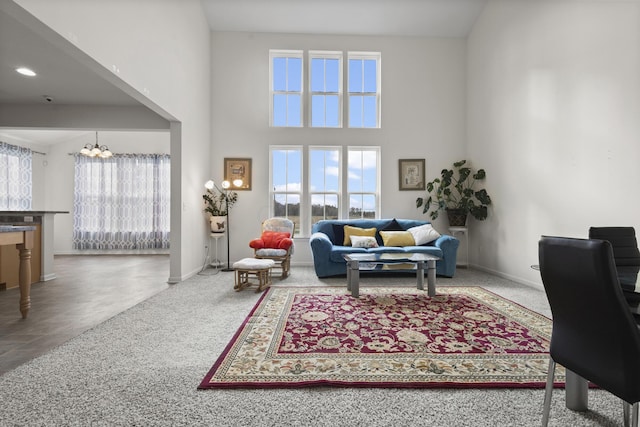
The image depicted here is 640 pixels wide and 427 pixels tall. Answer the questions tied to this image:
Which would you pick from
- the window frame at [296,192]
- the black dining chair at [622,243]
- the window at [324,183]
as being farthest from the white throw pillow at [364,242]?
the black dining chair at [622,243]

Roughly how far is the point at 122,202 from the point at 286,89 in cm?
493

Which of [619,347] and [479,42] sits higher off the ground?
[479,42]

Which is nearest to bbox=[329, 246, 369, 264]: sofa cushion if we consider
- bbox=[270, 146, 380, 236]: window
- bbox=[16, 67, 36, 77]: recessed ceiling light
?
bbox=[270, 146, 380, 236]: window

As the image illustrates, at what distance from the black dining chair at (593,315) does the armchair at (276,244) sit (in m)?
3.96

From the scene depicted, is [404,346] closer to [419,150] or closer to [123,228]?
[419,150]

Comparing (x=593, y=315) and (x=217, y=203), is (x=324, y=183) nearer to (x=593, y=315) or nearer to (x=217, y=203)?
(x=217, y=203)

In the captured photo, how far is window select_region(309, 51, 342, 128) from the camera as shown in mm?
6367

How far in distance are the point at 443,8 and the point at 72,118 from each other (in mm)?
6579

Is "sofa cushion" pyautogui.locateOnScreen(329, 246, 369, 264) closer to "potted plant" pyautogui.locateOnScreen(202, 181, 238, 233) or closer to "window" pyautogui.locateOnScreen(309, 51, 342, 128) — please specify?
"potted plant" pyautogui.locateOnScreen(202, 181, 238, 233)

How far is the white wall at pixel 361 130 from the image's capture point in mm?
6141

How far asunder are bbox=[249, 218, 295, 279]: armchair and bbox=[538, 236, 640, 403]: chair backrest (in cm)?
396

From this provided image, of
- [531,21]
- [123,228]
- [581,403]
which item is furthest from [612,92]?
[123,228]

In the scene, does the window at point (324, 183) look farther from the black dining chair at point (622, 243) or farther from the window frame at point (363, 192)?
the black dining chair at point (622, 243)

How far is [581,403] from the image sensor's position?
1597mm
